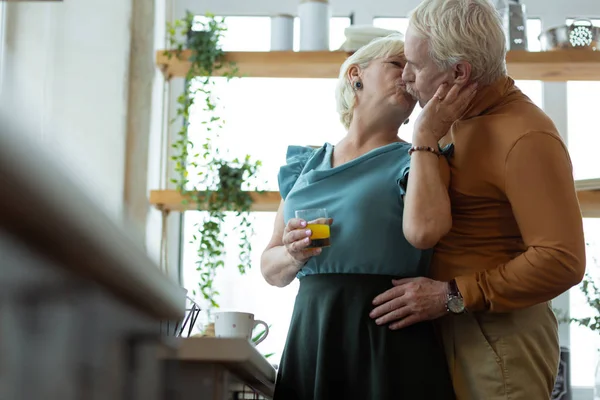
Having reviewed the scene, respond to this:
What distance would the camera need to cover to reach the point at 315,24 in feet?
10.6

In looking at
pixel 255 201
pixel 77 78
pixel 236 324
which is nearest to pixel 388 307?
pixel 236 324

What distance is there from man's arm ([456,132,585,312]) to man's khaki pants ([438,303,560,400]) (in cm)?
6

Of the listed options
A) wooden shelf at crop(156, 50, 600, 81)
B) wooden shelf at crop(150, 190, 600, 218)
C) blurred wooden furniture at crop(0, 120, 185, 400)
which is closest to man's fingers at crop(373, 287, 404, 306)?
blurred wooden furniture at crop(0, 120, 185, 400)

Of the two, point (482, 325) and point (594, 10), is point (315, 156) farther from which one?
point (594, 10)

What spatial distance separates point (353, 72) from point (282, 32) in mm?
1402

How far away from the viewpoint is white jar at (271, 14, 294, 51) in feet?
10.7

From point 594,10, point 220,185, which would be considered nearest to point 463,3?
point 220,185

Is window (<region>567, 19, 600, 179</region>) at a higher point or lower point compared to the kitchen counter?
higher

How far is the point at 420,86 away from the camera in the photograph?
1634 mm

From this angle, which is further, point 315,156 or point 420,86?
point 315,156

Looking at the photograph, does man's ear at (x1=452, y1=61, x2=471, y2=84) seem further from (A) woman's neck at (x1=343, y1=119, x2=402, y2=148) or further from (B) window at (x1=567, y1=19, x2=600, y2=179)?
(B) window at (x1=567, y1=19, x2=600, y2=179)

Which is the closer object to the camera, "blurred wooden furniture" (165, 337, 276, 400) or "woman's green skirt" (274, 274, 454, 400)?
"blurred wooden furniture" (165, 337, 276, 400)

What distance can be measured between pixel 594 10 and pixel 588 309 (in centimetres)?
A: 129

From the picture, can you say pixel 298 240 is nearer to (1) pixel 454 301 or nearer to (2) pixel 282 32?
(1) pixel 454 301
